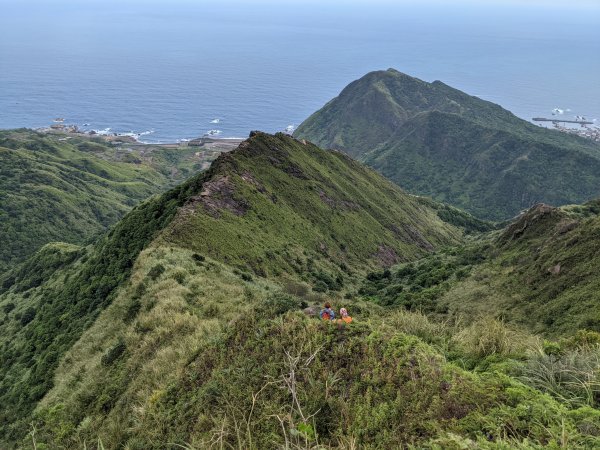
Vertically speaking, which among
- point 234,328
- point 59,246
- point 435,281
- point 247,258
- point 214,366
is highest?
point 234,328

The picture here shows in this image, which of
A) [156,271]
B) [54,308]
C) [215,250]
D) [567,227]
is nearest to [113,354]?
[156,271]

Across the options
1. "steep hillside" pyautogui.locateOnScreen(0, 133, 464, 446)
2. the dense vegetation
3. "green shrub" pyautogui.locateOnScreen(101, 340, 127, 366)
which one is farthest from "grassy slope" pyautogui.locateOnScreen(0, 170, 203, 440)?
"green shrub" pyautogui.locateOnScreen(101, 340, 127, 366)

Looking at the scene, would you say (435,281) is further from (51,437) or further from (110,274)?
(51,437)

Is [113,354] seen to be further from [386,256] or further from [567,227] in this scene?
[386,256]

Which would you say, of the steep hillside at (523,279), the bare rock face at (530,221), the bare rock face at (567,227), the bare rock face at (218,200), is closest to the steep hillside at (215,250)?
the bare rock face at (218,200)

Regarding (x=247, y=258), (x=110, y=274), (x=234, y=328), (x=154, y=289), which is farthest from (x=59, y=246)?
(x=234, y=328)

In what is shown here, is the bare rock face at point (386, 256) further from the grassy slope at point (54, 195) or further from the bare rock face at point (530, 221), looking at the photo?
the grassy slope at point (54, 195)

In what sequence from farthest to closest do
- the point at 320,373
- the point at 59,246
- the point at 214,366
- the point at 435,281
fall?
the point at 59,246
the point at 435,281
the point at 214,366
the point at 320,373
